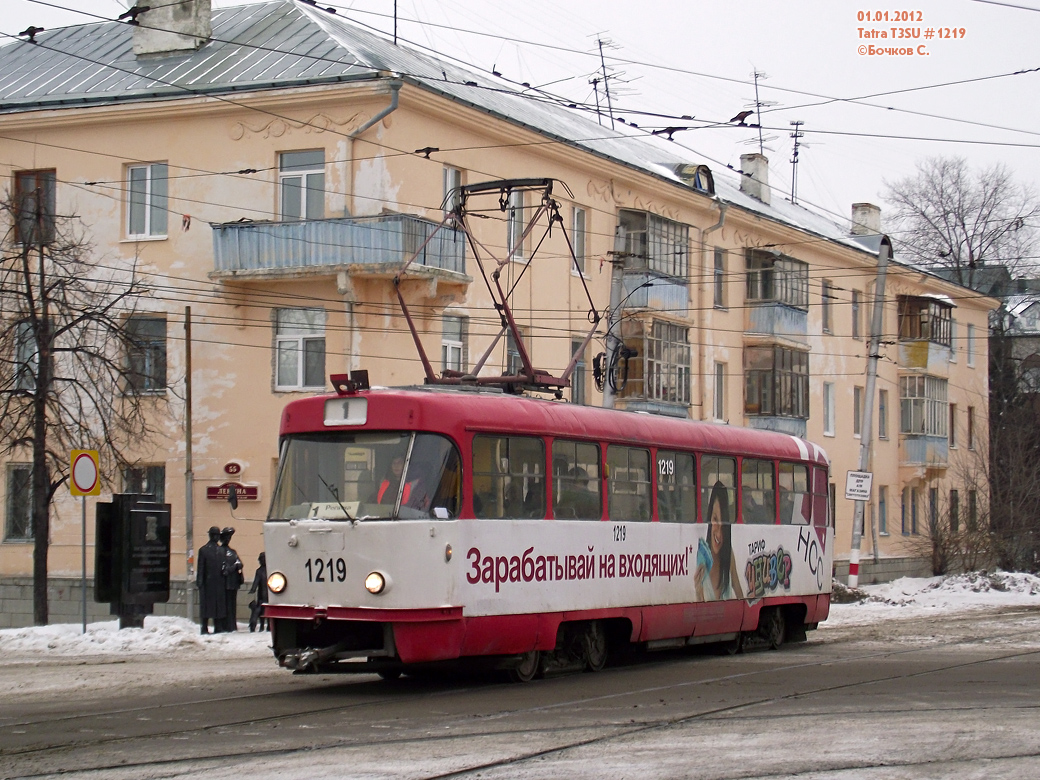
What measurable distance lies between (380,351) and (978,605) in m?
13.7

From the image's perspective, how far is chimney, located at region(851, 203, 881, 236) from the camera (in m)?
55.3

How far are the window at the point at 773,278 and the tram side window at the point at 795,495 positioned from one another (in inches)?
790

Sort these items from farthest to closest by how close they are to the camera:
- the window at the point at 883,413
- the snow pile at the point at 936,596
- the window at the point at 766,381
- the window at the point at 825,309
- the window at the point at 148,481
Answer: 1. the window at the point at 883,413
2. the window at the point at 825,309
3. the window at the point at 766,381
4. the window at the point at 148,481
5. the snow pile at the point at 936,596

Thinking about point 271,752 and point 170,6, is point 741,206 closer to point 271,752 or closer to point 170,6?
point 170,6

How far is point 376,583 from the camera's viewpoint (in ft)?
41.6

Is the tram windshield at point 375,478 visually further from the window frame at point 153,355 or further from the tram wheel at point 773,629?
the window frame at point 153,355

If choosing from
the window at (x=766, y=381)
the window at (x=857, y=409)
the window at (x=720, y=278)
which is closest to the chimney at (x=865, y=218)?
the window at (x=857, y=409)

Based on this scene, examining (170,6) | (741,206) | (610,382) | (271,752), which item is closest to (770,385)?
(741,206)

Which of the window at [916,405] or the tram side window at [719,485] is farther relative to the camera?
the window at [916,405]

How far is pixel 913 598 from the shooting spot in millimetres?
32344

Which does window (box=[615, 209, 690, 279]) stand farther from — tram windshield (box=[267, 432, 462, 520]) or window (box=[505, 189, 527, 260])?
tram windshield (box=[267, 432, 462, 520])

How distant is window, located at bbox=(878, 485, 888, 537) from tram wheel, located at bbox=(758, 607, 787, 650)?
30.3 m

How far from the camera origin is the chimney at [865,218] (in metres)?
55.3

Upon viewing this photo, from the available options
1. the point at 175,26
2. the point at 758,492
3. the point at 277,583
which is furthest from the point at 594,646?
the point at 175,26
